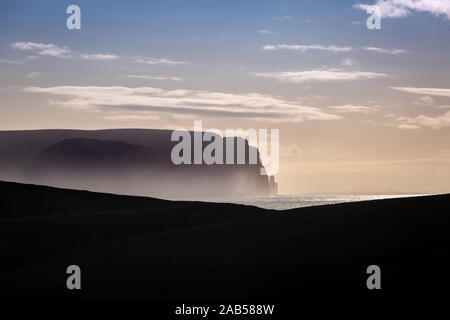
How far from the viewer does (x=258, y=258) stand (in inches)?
1399

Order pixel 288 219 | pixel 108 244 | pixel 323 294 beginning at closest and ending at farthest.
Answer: pixel 323 294
pixel 108 244
pixel 288 219

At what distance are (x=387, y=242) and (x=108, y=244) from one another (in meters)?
20.1

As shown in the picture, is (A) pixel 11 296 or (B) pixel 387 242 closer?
(A) pixel 11 296

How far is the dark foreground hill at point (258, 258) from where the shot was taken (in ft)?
98.1

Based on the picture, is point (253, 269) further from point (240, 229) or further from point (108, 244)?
point (108, 244)

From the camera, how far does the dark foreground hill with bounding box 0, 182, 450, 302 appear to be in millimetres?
29906
